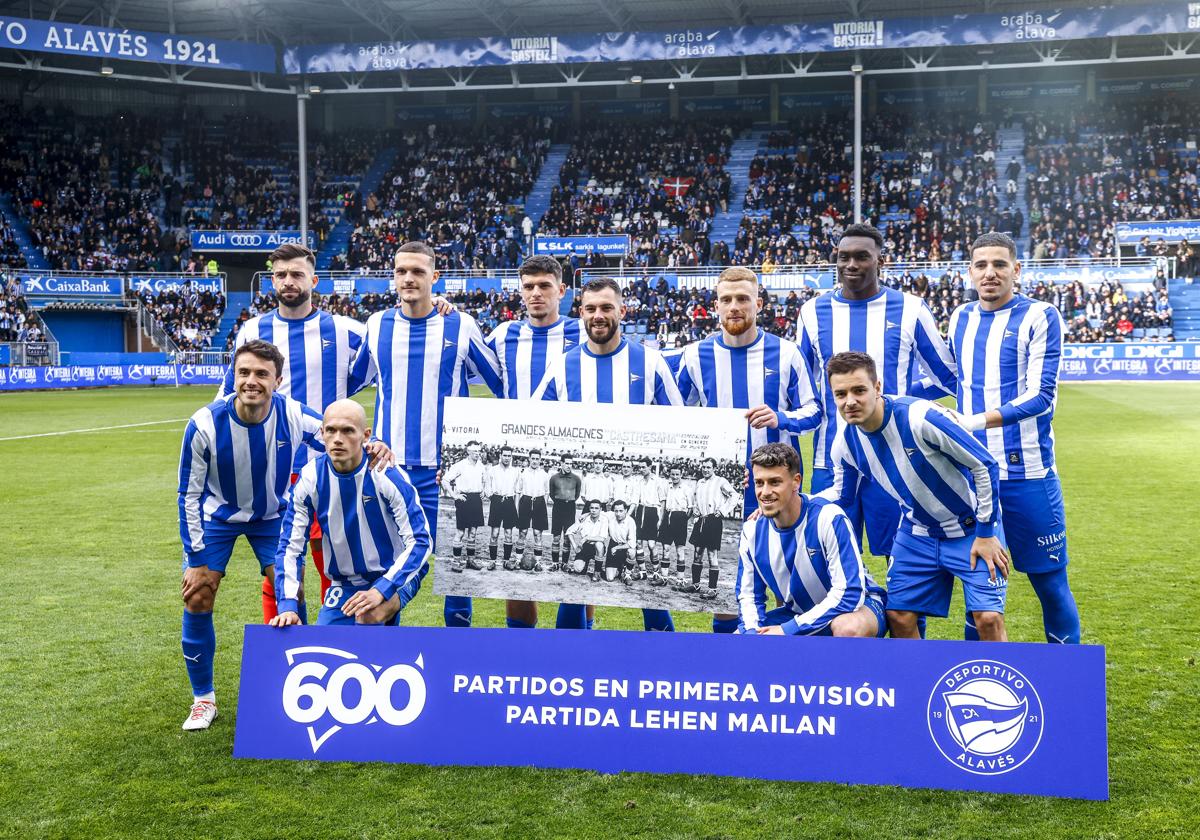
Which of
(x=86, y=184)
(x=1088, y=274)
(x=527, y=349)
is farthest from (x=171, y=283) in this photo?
(x=527, y=349)

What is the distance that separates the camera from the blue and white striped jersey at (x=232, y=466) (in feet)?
16.0

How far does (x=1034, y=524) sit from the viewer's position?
16.4ft

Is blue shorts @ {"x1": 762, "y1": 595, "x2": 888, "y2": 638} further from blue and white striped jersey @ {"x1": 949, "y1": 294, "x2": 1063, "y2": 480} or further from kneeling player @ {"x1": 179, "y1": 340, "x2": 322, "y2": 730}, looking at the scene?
kneeling player @ {"x1": 179, "y1": 340, "x2": 322, "y2": 730}

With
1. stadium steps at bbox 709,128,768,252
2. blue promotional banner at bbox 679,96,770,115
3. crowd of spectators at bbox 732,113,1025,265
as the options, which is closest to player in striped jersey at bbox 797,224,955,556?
crowd of spectators at bbox 732,113,1025,265

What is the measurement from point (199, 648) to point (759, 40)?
29658mm

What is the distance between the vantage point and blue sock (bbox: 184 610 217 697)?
4.81 metres

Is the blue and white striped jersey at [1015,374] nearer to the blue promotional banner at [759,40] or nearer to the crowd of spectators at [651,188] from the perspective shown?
the blue promotional banner at [759,40]

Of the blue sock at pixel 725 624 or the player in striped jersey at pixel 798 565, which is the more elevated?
the player in striped jersey at pixel 798 565

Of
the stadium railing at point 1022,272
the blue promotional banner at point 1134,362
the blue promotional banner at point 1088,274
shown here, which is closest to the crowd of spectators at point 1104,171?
the stadium railing at point 1022,272

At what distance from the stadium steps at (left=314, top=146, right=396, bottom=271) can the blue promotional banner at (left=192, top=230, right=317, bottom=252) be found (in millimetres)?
1346

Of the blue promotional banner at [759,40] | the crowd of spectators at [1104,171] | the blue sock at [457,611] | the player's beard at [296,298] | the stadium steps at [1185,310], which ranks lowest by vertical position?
the blue sock at [457,611]

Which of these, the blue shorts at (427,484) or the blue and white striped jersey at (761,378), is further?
the blue shorts at (427,484)

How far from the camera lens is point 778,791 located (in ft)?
13.1

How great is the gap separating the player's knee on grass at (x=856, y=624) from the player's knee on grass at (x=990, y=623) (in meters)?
0.44
